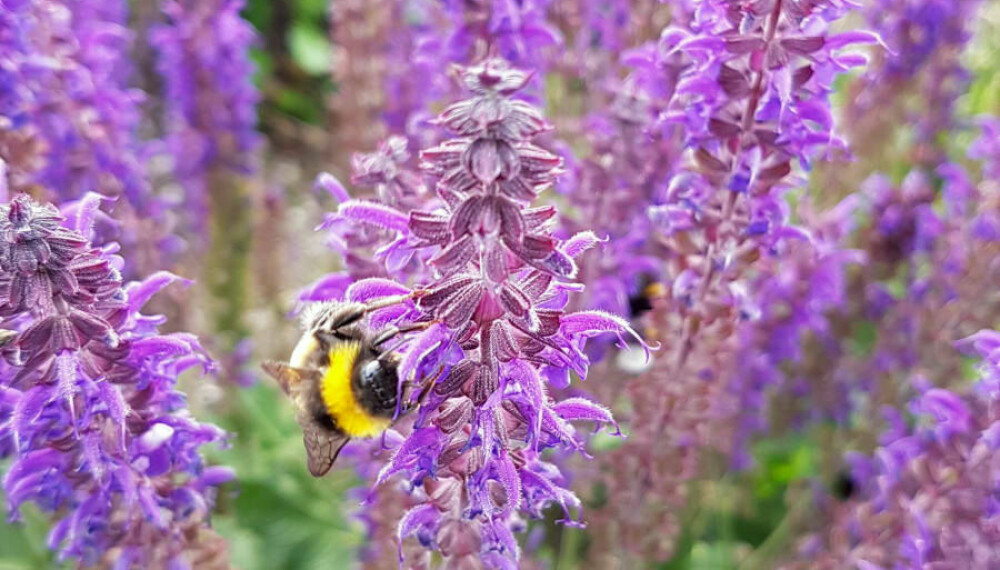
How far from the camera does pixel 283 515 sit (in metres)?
4.93

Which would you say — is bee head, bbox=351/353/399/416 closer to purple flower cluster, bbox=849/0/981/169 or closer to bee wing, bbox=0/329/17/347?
bee wing, bbox=0/329/17/347

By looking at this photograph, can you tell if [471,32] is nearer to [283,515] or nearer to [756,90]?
[756,90]

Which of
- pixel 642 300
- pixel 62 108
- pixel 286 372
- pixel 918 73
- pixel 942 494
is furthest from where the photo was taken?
pixel 642 300

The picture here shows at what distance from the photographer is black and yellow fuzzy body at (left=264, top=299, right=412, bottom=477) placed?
2.18 meters

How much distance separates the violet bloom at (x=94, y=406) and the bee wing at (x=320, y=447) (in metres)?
0.30

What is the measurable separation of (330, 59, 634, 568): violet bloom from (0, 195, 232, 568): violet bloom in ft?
1.88

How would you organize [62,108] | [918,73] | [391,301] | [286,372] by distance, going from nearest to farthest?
[391,301] < [286,372] < [62,108] < [918,73]

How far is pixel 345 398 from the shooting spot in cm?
227

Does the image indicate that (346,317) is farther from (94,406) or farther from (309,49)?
(309,49)

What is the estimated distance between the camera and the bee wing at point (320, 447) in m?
2.32

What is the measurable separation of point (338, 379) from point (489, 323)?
2.06ft

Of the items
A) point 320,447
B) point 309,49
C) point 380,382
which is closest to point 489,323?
point 380,382

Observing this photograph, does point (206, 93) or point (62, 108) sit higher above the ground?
point (206, 93)

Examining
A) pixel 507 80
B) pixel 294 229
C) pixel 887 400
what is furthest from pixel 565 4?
pixel 294 229
